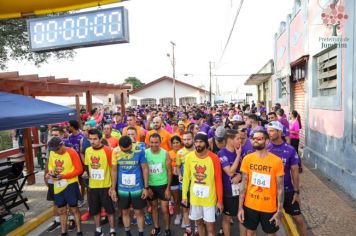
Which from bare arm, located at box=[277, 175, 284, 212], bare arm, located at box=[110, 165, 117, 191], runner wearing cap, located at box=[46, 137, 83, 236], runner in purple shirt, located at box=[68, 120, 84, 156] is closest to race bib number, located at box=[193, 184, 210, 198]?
bare arm, located at box=[277, 175, 284, 212]

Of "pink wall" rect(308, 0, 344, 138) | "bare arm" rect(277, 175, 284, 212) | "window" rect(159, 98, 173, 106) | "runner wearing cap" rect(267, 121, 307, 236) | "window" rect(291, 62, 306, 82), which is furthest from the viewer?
"window" rect(159, 98, 173, 106)

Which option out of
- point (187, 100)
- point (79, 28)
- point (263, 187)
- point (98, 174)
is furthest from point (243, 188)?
point (187, 100)

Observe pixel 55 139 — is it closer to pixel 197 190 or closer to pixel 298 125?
pixel 197 190

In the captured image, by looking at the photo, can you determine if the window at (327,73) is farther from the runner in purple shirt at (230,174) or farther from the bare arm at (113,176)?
the bare arm at (113,176)

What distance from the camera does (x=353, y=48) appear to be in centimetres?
711

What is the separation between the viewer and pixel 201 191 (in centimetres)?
474

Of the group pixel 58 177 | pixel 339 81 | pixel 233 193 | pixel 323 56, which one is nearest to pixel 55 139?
pixel 58 177

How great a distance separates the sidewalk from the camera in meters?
5.51

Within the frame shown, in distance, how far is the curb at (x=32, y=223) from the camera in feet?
19.9

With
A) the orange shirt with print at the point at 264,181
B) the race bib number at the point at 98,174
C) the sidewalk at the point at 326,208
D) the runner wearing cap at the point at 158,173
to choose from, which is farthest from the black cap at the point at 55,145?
the sidewalk at the point at 326,208

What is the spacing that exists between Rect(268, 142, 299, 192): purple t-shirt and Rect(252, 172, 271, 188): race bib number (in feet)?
2.49

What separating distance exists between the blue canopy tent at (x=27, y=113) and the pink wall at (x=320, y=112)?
21.8 feet

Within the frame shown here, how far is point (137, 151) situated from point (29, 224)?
9.44 ft

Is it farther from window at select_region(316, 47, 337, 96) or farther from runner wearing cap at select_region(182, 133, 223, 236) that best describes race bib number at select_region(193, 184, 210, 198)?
window at select_region(316, 47, 337, 96)
